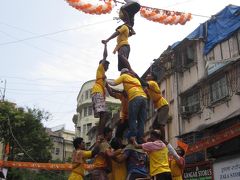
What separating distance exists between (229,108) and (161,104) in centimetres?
1295

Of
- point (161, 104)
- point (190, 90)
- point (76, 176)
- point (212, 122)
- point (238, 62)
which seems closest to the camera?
point (76, 176)

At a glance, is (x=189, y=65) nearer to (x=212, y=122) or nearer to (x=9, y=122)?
(x=212, y=122)

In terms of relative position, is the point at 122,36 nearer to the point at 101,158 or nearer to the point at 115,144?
the point at 115,144

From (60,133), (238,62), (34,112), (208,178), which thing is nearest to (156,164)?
(208,178)

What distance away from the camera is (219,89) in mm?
22516

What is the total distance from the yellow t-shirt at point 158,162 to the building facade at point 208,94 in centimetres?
964

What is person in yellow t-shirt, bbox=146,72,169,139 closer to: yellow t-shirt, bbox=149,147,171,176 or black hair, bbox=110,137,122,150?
black hair, bbox=110,137,122,150

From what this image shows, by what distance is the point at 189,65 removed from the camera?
2620 cm

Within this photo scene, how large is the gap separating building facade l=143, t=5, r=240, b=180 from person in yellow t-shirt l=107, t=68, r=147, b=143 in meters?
8.85

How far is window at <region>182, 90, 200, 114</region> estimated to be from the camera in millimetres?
24859

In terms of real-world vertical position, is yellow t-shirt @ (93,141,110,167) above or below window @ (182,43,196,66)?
below

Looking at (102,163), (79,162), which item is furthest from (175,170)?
(79,162)

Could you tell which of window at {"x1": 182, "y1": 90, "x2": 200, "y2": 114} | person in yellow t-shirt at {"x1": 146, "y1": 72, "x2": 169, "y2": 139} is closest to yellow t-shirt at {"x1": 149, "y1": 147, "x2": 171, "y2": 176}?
person in yellow t-shirt at {"x1": 146, "y1": 72, "x2": 169, "y2": 139}

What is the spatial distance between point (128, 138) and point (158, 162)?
1268 mm
